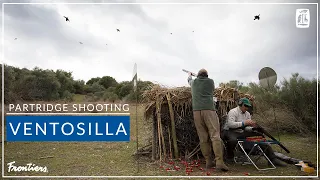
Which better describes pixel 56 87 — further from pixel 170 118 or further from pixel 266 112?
pixel 170 118

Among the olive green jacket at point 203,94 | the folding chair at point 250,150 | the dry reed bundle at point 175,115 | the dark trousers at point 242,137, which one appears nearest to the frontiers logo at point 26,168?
the dry reed bundle at point 175,115

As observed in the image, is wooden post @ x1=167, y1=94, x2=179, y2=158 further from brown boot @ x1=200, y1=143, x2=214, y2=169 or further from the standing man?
brown boot @ x1=200, y1=143, x2=214, y2=169

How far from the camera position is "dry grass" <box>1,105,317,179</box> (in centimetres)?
728

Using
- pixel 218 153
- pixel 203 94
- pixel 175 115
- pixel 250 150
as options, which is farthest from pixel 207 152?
pixel 175 115

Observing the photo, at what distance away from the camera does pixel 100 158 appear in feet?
29.5

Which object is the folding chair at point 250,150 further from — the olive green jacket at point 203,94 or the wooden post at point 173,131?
the wooden post at point 173,131

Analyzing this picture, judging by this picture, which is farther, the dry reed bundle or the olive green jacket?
the dry reed bundle

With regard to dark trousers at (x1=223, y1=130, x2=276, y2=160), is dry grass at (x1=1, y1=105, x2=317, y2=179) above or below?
below

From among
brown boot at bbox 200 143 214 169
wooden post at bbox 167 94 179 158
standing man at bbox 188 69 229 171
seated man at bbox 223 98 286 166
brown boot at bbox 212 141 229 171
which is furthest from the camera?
wooden post at bbox 167 94 179 158

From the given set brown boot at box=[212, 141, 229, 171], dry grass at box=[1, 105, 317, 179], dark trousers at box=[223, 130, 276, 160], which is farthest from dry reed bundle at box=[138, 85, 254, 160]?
brown boot at box=[212, 141, 229, 171]

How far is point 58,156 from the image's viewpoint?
30.6 ft

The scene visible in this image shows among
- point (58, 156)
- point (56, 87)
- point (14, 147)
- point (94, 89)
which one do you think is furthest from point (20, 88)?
point (58, 156)

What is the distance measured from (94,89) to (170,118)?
26.5m

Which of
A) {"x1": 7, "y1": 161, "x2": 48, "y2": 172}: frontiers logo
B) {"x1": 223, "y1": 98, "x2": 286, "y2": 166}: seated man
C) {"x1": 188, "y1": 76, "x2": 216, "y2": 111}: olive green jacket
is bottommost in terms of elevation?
{"x1": 7, "y1": 161, "x2": 48, "y2": 172}: frontiers logo
